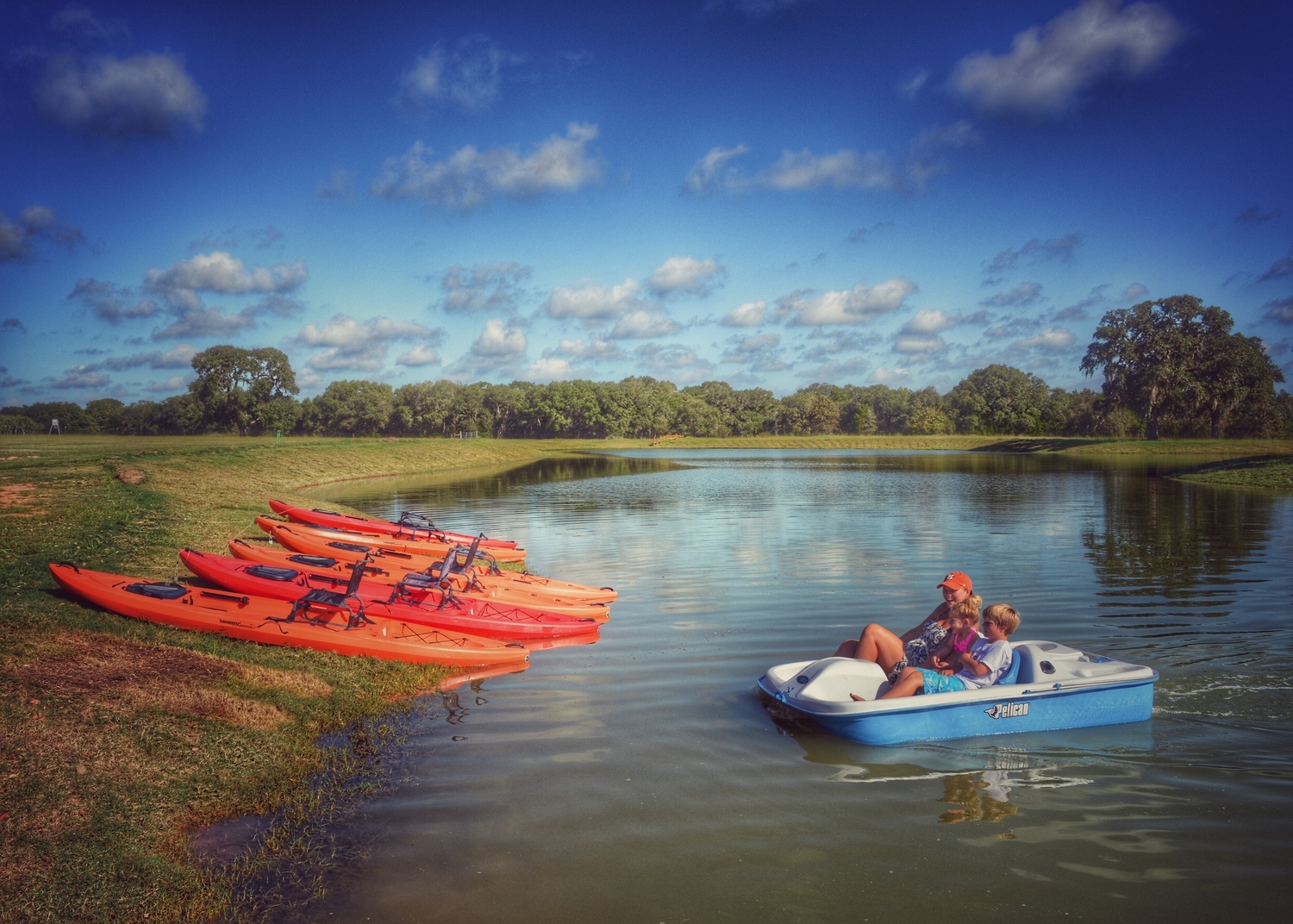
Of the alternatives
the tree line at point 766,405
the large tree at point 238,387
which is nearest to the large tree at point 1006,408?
the tree line at point 766,405

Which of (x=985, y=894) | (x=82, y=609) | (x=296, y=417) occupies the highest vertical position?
(x=296, y=417)

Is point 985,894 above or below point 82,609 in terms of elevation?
below

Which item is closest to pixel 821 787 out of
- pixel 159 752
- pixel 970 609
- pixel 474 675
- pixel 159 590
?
pixel 970 609

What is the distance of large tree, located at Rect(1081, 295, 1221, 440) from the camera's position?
8338 centimetres

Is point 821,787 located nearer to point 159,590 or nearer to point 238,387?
point 159,590

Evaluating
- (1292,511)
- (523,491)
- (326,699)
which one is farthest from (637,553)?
(1292,511)

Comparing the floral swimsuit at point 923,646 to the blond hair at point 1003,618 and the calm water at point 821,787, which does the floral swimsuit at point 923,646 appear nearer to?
the blond hair at point 1003,618

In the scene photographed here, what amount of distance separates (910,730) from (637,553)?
43.3 feet

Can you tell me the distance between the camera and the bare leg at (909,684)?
28.2ft

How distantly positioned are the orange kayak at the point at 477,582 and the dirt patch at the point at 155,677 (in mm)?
3909

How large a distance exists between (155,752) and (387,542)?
12.0 metres

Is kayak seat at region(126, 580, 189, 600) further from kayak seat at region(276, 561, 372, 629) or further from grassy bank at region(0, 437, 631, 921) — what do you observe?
kayak seat at region(276, 561, 372, 629)

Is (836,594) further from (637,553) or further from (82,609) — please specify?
(82,609)

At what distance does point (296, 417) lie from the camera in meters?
122
